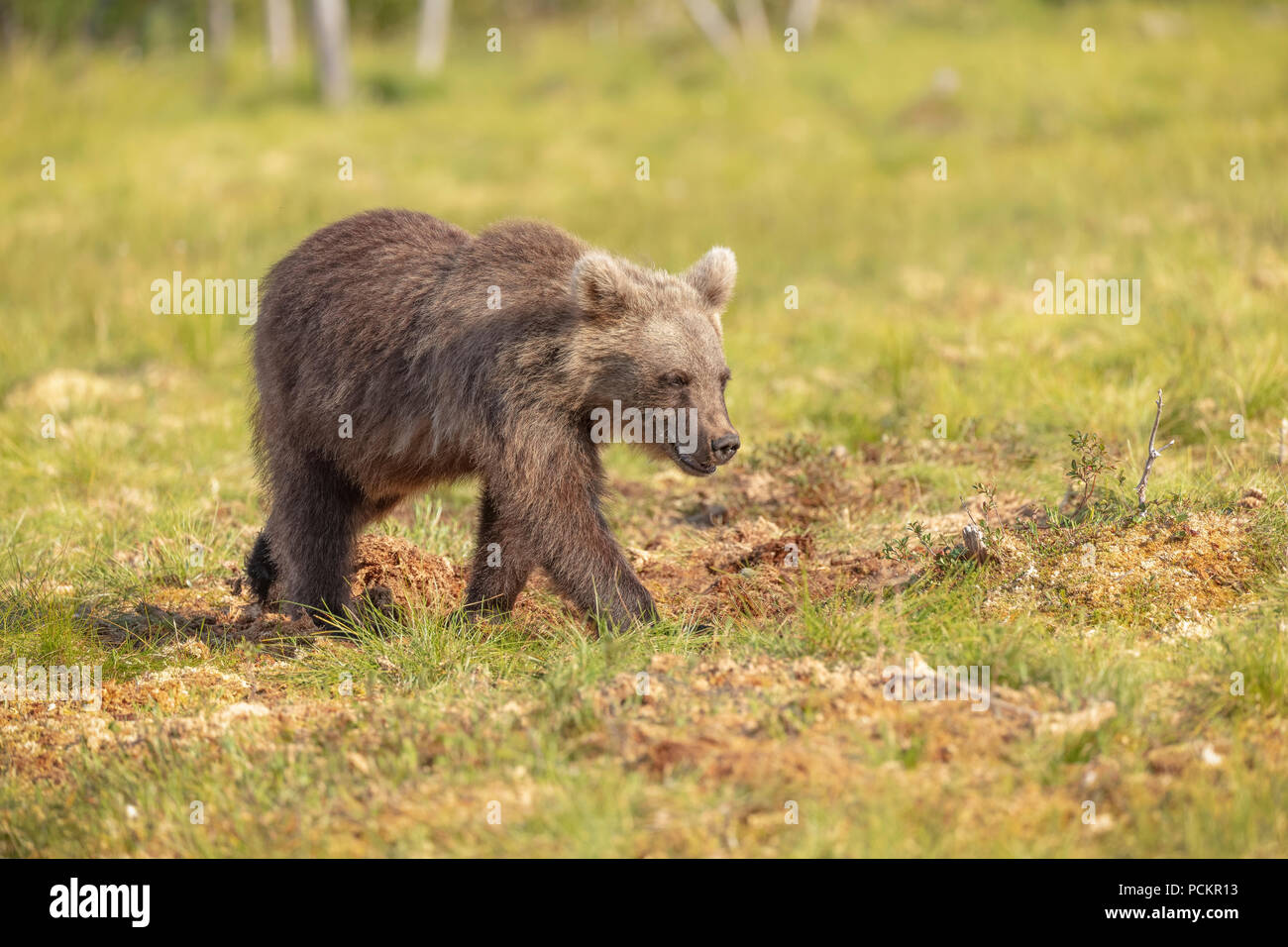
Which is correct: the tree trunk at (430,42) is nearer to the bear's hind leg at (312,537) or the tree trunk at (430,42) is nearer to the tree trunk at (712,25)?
the tree trunk at (712,25)

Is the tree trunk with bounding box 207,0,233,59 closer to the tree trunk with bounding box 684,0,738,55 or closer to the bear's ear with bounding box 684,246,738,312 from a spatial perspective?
the tree trunk with bounding box 684,0,738,55

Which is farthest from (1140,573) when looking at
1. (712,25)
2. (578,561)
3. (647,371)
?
(712,25)

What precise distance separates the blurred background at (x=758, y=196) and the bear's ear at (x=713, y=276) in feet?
5.82

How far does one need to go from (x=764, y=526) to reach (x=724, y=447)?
1384 mm

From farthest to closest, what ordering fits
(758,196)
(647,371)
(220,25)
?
(220,25), (758,196), (647,371)

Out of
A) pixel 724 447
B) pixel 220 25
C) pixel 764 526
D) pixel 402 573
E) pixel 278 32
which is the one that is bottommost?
pixel 402 573

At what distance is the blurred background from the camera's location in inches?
307

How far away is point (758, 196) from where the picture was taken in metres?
14.1

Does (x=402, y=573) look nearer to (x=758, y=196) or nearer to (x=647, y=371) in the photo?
(x=647, y=371)

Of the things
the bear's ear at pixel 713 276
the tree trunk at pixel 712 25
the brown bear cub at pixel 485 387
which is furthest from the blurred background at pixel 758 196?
the bear's ear at pixel 713 276

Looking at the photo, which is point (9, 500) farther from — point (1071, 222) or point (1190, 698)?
point (1071, 222)

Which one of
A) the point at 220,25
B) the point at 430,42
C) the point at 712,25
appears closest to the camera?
the point at 712,25

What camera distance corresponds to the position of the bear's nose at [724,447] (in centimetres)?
512
